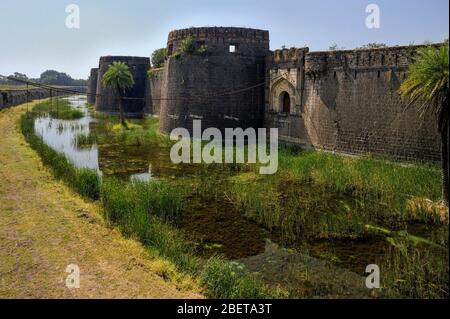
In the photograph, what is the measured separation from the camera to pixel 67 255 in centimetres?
652

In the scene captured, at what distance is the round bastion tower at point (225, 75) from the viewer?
1945 cm

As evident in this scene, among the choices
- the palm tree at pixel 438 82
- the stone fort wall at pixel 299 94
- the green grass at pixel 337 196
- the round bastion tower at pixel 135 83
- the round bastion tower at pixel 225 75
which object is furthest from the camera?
the round bastion tower at pixel 135 83

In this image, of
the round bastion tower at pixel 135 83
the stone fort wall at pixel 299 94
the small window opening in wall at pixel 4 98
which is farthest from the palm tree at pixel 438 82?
the small window opening in wall at pixel 4 98

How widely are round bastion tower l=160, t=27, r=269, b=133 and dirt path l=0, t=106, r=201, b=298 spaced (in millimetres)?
10683

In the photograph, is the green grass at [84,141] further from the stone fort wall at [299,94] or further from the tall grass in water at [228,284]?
the tall grass in water at [228,284]

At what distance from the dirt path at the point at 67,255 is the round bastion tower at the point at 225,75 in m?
10.7

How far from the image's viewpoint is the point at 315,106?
16.3 metres

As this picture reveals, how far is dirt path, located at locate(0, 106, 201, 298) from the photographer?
215 inches

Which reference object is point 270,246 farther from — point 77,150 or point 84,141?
point 84,141

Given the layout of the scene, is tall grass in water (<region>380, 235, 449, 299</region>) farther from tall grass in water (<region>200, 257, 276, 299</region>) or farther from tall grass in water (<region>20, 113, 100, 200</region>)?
tall grass in water (<region>20, 113, 100, 200</region>)

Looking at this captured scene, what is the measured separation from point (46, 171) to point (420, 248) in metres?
10.2

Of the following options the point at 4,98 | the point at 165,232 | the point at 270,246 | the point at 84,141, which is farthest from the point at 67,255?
the point at 4,98
